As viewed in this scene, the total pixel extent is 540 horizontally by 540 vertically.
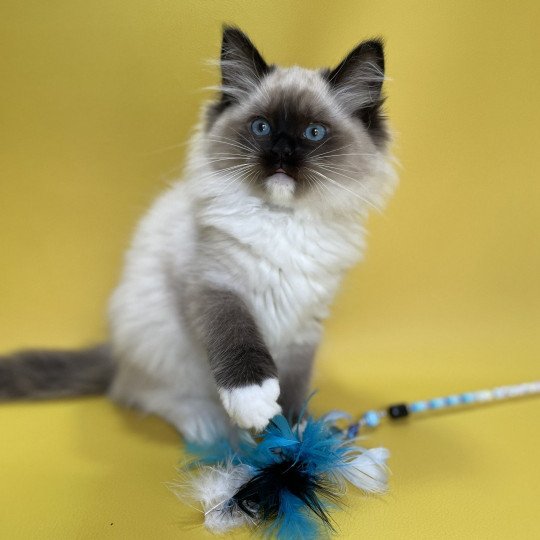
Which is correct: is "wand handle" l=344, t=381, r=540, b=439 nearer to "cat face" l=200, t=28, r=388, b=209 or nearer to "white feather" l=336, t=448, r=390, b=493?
"white feather" l=336, t=448, r=390, b=493

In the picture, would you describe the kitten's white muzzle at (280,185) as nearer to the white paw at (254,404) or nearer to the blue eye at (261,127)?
the blue eye at (261,127)

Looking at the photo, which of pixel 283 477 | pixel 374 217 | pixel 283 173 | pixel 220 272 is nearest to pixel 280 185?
pixel 283 173

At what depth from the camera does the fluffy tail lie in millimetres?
1681

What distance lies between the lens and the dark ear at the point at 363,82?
1.39 m

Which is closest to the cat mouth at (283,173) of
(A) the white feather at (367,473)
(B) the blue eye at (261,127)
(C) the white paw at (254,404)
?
(B) the blue eye at (261,127)

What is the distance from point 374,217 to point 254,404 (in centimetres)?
110

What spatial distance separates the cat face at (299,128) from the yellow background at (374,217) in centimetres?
44

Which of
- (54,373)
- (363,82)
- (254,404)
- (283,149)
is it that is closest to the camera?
(254,404)

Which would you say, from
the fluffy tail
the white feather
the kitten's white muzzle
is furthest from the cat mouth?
the fluffy tail

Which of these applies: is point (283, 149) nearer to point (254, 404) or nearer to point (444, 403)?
point (254, 404)

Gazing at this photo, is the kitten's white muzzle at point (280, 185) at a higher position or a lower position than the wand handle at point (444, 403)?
higher

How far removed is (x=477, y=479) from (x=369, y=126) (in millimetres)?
889

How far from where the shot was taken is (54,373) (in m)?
1.74

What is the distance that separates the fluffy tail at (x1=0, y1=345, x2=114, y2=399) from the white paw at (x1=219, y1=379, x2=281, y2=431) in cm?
72
